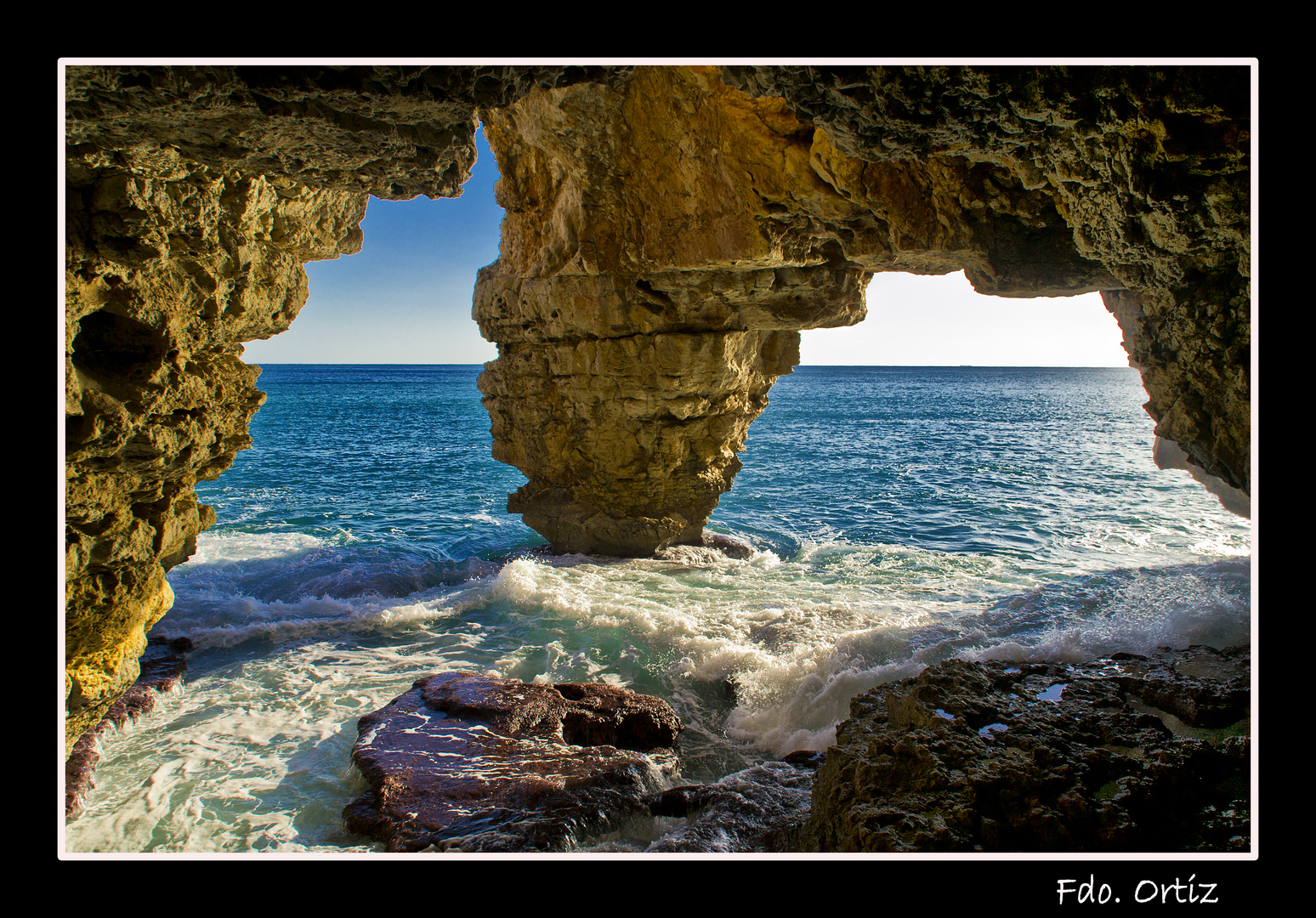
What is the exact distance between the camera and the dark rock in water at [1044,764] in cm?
319

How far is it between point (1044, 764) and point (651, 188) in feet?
23.9

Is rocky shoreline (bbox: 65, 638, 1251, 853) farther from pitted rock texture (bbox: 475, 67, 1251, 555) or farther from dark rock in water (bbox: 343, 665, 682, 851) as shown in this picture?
pitted rock texture (bbox: 475, 67, 1251, 555)

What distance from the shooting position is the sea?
5758mm

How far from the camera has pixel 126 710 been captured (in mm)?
6512

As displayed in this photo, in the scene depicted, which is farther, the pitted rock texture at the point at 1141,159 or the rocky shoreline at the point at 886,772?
the rocky shoreline at the point at 886,772

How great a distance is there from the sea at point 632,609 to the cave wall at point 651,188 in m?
1.88

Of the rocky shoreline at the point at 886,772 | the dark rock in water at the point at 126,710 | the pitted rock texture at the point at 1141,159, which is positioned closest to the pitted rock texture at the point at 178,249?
the dark rock in water at the point at 126,710

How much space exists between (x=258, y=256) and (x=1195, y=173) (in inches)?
206

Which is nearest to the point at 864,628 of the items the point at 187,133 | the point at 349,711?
the point at 349,711

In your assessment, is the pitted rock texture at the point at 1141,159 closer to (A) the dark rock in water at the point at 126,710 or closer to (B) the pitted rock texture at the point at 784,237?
(B) the pitted rock texture at the point at 784,237

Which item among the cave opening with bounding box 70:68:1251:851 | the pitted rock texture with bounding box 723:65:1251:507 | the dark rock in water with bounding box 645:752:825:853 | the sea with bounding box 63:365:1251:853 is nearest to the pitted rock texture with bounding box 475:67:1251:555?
the pitted rock texture with bounding box 723:65:1251:507

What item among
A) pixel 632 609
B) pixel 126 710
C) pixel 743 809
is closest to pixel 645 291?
pixel 632 609

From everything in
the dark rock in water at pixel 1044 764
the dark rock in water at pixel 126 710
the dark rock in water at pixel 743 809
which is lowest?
the dark rock in water at pixel 126 710

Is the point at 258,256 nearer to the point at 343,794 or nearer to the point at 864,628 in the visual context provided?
the point at 343,794
